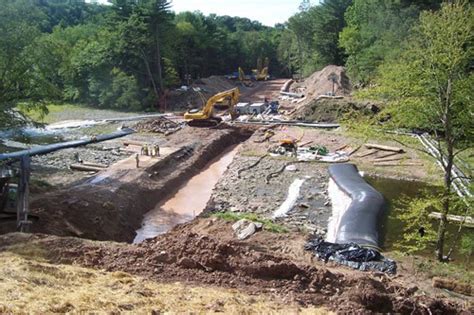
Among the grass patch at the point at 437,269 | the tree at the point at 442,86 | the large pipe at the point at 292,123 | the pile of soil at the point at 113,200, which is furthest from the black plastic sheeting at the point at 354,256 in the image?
the large pipe at the point at 292,123

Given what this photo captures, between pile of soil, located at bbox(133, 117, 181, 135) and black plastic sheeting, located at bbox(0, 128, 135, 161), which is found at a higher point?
black plastic sheeting, located at bbox(0, 128, 135, 161)

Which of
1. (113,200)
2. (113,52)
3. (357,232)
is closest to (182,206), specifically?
(113,200)

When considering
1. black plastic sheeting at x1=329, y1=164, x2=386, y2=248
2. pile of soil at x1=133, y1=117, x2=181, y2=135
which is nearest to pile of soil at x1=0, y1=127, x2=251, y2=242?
pile of soil at x1=133, y1=117, x2=181, y2=135

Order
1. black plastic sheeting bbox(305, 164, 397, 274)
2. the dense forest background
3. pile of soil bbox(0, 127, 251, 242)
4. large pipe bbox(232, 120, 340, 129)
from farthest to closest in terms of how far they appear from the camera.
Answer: large pipe bbox(232, 120, 340, 129)
the dense forest background
pile of soil bbox(0, 127, 251, 242)
black plastic sheeting bbox(305, 164, 397, 274)

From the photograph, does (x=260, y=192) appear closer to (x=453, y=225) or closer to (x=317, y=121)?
(x=453, y=225)

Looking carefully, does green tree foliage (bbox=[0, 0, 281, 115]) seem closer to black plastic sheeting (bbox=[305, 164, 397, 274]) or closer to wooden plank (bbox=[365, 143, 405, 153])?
black plastic sheeting (bbox=[305, 164, 397, 274])

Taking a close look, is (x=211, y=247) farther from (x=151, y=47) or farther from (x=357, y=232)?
(x=151, y=47)

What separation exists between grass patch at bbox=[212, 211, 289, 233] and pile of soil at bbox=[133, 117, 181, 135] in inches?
696

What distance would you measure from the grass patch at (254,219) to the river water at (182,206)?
2.19 metres

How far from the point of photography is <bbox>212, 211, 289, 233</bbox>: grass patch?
17638 millimetres

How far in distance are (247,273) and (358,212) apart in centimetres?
897

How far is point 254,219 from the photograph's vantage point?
18.7m

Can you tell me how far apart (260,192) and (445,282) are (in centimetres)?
1217

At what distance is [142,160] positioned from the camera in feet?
89.4
